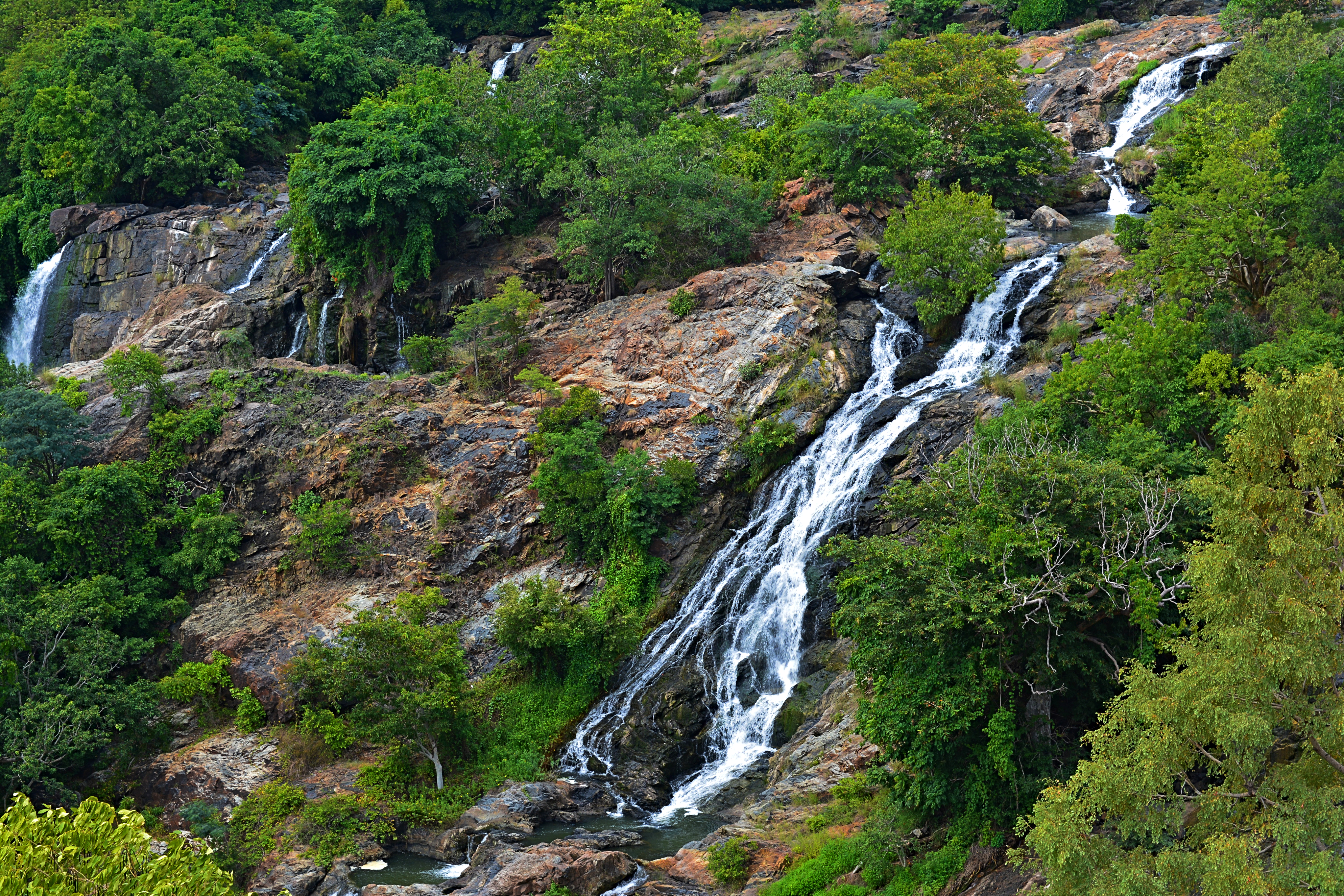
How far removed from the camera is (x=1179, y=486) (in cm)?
2053

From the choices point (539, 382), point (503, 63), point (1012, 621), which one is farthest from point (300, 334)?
point (1012, 621)

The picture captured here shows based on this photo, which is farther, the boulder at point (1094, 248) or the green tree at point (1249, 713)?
the boulder at point (1094, 248)

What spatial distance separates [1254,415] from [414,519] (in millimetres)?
25848

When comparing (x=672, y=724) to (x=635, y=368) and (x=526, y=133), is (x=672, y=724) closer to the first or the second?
(x=635, y=368)

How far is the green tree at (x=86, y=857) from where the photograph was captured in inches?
458

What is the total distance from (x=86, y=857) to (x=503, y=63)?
60.9 meters

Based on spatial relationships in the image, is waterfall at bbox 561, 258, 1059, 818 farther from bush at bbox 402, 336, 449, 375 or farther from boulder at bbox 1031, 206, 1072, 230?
bush at bbox 402, 336, 449, 375

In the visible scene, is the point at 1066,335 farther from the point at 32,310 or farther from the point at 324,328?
the point at 32,310

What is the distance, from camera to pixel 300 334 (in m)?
46.1

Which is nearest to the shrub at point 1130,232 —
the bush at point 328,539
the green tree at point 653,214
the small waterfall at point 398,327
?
the green tree at point 653,214

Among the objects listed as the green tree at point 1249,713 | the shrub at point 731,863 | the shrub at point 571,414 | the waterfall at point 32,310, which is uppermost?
the waterfall at point 32,310

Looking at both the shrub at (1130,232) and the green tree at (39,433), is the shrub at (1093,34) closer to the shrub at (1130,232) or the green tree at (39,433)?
the shrub at (1130,232)

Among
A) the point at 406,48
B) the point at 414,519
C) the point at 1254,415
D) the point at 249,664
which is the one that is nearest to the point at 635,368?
the point at 414,519

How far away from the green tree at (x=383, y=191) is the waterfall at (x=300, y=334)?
7.66 feet
